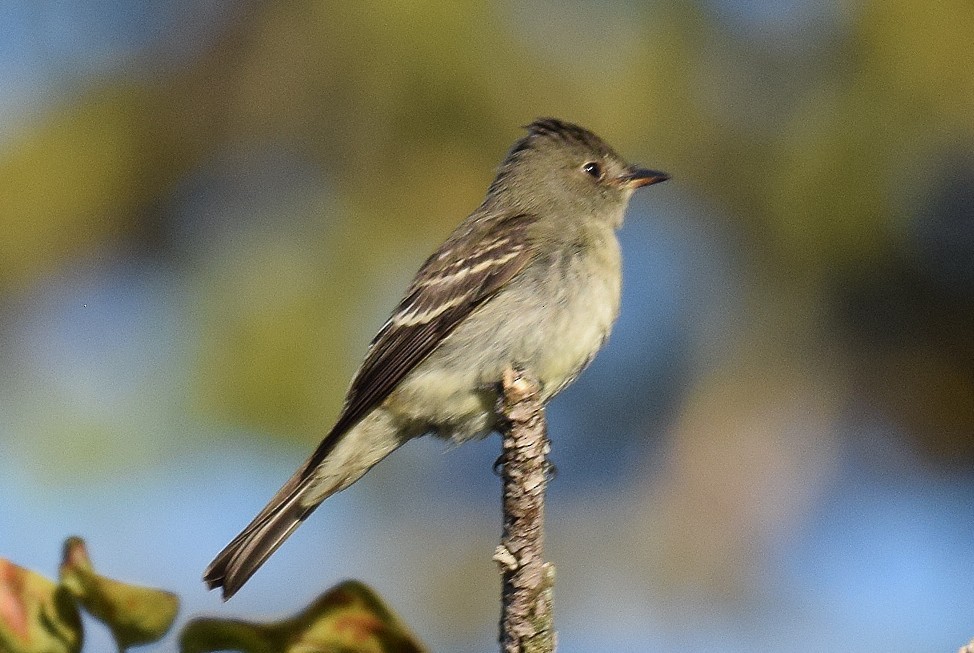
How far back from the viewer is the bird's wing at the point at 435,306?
11.4 ft

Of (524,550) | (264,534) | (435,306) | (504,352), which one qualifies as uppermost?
(435,306)

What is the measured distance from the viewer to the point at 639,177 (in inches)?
165

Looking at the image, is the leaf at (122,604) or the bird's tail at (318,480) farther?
the bird's tail at (318,480)

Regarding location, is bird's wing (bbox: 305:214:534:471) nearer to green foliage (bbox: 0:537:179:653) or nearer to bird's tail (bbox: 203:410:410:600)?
bird's tail (bbox: 203:410:410:600)

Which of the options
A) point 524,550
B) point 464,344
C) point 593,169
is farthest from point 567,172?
point 524,550

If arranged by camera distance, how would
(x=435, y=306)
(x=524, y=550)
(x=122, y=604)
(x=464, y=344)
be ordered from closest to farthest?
(x=122, y=604) → (x=524, y=550) → (x=464, y=344) → (x=435, y=306)

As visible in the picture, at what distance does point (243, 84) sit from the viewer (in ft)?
15.3

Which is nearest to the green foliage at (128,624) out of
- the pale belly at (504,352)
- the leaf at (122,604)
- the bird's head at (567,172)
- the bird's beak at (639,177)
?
the leaf at (122,604)

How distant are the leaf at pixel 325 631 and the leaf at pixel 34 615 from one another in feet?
0.37

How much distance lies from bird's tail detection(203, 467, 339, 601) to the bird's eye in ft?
4.67

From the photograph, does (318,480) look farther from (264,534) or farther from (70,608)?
(70,608)

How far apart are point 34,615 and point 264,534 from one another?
6.93 ft

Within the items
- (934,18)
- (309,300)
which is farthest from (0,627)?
(934,18)

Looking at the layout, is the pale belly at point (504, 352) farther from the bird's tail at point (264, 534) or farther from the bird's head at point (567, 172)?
the bird's head at point (567, 172)
